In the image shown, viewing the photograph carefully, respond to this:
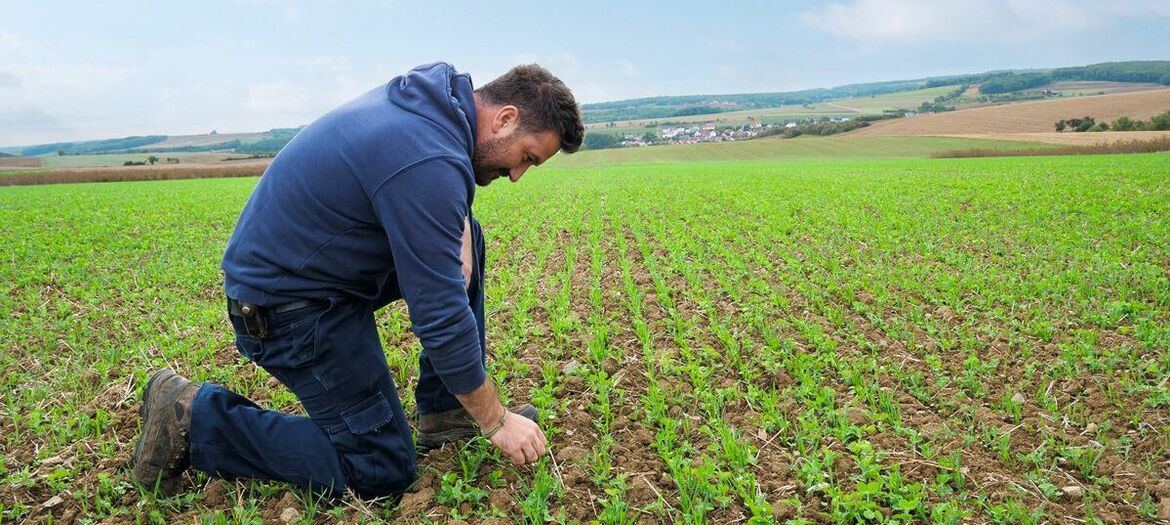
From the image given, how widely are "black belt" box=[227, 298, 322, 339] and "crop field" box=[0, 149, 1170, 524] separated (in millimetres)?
739

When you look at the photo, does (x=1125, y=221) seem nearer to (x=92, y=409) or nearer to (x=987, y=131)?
(x=92, y=409)

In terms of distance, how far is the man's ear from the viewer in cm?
275

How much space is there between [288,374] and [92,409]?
203cm

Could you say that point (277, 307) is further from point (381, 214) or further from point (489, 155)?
point (489, 155)

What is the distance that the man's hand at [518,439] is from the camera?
2826 mm

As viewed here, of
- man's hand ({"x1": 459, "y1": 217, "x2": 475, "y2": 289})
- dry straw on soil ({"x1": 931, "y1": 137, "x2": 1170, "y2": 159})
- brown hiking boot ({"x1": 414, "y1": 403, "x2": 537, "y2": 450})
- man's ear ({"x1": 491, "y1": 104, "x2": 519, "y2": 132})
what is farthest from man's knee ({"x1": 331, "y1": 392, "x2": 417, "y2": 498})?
dry straw on soil ({"x1": 931, "y1": 137, "x2": 1170, "y2": 159})

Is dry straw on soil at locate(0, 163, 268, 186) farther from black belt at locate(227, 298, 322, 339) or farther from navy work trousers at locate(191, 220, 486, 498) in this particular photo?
black belt at locate(227, 298, 322, 339)

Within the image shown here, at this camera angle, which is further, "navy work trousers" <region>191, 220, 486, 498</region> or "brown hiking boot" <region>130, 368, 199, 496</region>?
"brown hiking boot" <region>130, 368, 199, 496</region>

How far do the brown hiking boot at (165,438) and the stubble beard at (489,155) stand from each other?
5.08ft

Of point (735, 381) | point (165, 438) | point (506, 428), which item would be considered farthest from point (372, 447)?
point (735, 381)

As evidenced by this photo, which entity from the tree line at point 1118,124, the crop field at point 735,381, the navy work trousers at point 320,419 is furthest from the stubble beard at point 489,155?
the tree line at point 1118,124

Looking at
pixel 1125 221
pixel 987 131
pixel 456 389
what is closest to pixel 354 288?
pixel 456 389

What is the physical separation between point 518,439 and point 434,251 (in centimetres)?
87

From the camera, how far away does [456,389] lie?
2635mm
